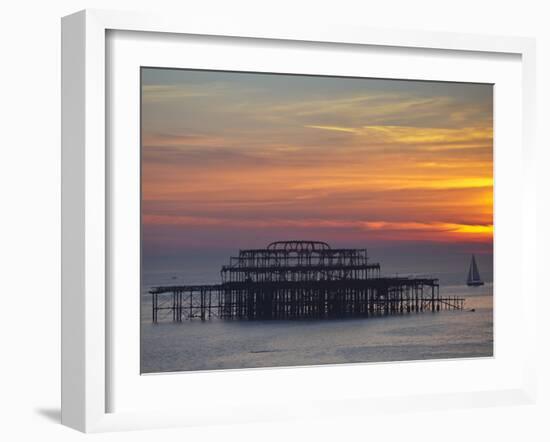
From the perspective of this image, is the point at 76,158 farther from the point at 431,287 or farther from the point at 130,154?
the point at 431,287

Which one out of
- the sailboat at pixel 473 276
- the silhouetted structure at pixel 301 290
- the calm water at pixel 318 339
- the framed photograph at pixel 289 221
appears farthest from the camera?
the sailboat at pixel 473 276

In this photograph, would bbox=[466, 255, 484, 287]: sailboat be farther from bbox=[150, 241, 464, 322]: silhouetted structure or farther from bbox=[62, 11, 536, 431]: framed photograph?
bbox=[150, 241, 464, 322]: silhouetted structure

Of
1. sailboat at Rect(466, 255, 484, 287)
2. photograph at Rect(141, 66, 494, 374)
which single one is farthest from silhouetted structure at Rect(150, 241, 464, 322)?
sailboat at Rect(466, 255, 484, 287)

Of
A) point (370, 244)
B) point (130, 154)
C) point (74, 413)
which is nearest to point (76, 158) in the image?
point (130, 154)

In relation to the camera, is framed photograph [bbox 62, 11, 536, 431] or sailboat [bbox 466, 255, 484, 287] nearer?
framed photograph [bbox 62, 11, 536, 431]

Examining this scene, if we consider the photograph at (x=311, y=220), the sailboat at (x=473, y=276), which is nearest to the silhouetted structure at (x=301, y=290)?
the photograph at (x=311, y=220)

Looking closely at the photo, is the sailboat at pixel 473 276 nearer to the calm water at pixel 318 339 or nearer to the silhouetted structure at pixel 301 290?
the calm water at pixel 318 339

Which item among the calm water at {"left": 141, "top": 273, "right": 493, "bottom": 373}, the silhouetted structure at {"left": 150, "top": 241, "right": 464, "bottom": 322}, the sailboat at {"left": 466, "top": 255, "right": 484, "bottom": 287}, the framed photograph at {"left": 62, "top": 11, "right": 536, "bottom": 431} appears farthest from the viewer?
the sailboat at {"left": 466, "top": 255, "right": 484, "bottom": 287}
